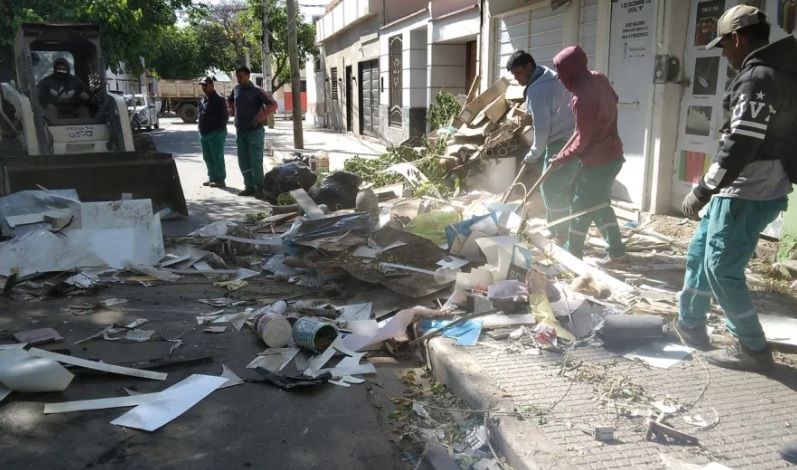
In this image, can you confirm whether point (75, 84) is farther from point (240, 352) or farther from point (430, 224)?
point (240, 352)

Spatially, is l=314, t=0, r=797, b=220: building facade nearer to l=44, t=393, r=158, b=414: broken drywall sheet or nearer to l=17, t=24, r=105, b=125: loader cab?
l=44, t=393, r=158, b=414: broken drywall sheet

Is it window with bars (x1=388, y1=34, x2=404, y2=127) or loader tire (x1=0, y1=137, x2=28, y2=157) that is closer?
loader tire (x1=0, y1=137, x2=28, y2=157)

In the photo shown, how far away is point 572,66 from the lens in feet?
16.4

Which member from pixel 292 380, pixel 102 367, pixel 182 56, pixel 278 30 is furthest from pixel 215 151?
pixel 182 56

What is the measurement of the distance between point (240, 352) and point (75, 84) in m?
7.18

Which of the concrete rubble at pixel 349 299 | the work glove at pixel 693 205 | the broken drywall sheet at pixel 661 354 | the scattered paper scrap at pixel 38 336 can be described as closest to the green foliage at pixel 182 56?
the concrete rubble at pixel 349 299

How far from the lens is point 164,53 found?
166 ft

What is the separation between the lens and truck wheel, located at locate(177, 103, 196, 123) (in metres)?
34.8

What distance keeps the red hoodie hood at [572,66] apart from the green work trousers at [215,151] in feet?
24.1

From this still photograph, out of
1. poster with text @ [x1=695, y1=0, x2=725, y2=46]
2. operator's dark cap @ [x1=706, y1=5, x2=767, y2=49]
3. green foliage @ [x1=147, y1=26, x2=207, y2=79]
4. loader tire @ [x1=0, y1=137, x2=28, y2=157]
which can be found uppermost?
green foliage @ [x1=147, y1=26, x2=207, y2=79]

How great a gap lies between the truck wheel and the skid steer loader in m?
26.1

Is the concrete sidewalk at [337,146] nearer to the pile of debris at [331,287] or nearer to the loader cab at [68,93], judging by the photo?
the loader cab at [68,93]

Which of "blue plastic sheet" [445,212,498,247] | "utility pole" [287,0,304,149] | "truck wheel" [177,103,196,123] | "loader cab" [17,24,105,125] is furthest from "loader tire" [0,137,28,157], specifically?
"truck wheel" [177,103,196,123]

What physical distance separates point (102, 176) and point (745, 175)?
7082 millimetres
